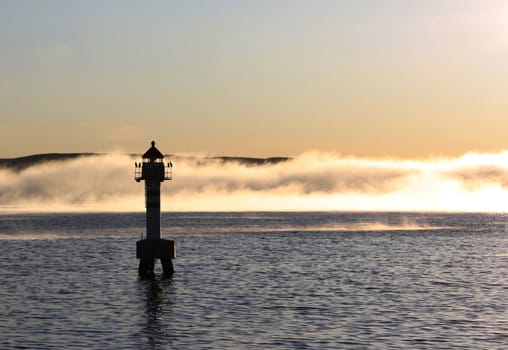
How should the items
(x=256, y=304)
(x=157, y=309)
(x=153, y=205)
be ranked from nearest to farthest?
(x=157, y=309)
(x=256, y=304)
(x=153, y=205)

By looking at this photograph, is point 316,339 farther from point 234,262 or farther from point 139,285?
point 234,262

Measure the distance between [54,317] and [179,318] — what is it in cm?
642

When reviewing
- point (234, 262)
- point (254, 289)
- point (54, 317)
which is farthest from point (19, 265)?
point (54, 317)

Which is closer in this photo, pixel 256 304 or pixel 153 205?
pixel 256 304

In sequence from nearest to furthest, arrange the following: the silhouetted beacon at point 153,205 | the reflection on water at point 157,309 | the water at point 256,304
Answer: the water at point 256,304 < the reflection on water at point 157,309 < the silhouetted beacon at point 153,205

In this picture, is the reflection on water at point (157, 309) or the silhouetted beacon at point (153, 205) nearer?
the reflection on water at point (157, 309)

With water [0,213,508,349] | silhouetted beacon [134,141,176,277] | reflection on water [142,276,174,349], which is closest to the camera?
water [0,213,508,349]

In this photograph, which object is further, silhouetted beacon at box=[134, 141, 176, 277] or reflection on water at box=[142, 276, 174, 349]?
silhouetted beacon at box=[134, 141, 176, 277]

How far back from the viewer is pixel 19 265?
78.5 meters

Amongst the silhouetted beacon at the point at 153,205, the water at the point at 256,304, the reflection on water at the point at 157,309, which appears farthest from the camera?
the silhouetted beacon at the point at 153,205

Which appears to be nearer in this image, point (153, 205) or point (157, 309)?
point (157, 309)

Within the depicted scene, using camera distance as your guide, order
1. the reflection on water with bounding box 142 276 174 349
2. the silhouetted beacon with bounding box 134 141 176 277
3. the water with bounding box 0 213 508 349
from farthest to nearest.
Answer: the silhouetted beacon with bounding box 134 141 176 277 → the reflection on water with bounding box 142 276 174 349 → the water with bounding box 0 213 508 349

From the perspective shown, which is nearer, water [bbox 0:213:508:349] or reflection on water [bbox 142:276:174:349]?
water [bbox 0:213:508:349]

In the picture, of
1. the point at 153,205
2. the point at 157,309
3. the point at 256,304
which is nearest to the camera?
the point at 157,309
